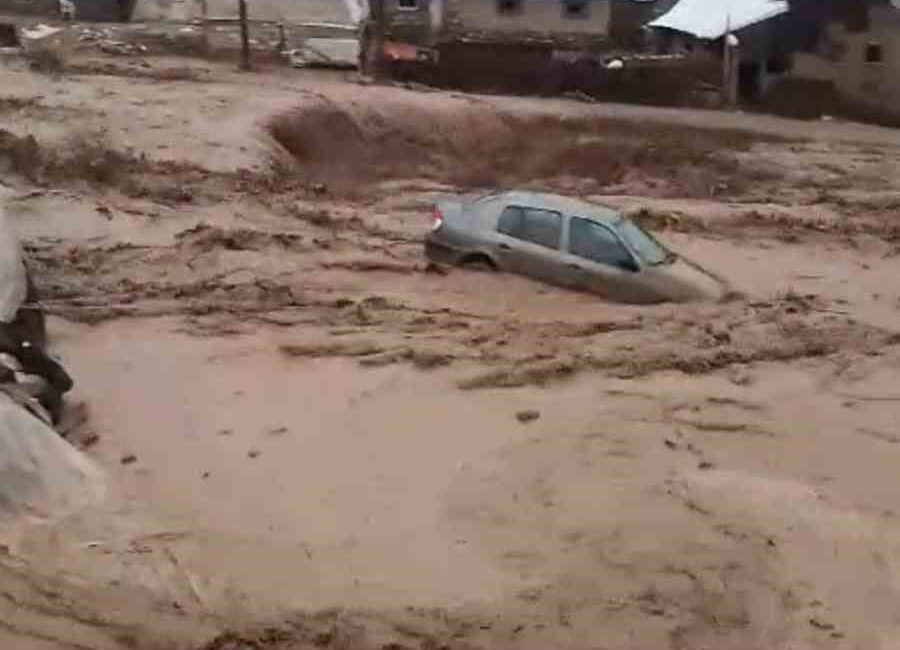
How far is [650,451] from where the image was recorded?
11695mm

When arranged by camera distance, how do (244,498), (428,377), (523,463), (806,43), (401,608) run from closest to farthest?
1. (401,608)
2. (244,498)
3. (523,463)
4. (428,377)
5. (806,43)

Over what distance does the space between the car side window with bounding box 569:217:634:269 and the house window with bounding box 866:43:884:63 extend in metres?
16.1

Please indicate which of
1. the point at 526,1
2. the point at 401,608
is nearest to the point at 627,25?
the point at 526,1

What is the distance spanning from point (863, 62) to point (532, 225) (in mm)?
16155

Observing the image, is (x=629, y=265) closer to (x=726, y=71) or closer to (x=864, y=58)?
(x=726, y=71)

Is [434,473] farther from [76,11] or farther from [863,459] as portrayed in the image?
[76,11]

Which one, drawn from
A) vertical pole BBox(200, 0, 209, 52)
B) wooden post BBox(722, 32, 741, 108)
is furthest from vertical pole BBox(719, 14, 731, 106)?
vertical pole BBox(200, 0, 209, 52)

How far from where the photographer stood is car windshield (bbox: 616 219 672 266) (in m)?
15.0

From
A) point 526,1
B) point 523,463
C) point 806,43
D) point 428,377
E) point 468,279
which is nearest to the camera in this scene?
point 523,463

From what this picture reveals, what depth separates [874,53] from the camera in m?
28.6

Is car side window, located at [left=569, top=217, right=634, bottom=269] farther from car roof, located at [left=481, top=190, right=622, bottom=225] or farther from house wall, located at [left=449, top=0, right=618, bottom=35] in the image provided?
house wall, located at [left=449, top=0, right=618, bottom=35]

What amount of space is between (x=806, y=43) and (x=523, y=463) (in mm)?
21163

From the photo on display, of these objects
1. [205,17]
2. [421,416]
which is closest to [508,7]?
[205,17]

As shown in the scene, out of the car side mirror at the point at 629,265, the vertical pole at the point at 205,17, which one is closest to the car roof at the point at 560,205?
the car side mirror at the point at 629,265
